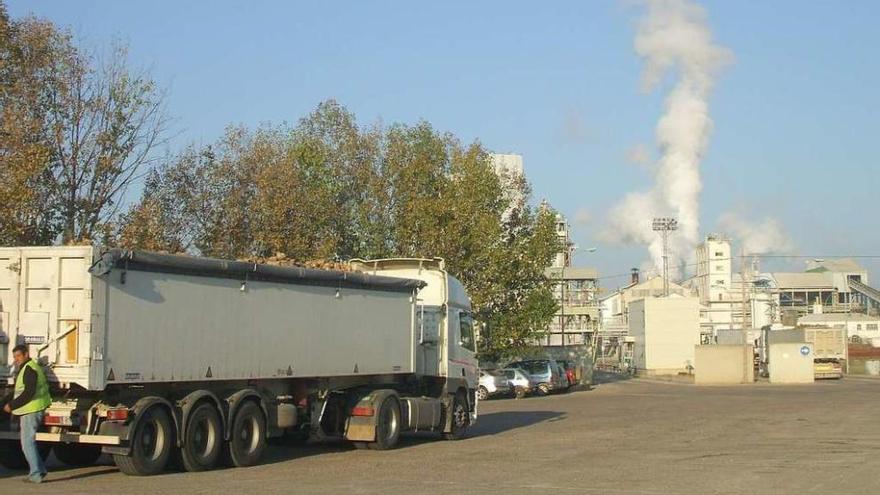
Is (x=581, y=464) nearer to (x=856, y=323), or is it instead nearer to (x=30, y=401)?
(x=30, y=401)

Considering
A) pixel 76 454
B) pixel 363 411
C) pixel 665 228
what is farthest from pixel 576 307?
pixel 76 454

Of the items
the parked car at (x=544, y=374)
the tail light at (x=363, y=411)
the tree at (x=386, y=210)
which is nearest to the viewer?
the tail light at (x=363, y=411)

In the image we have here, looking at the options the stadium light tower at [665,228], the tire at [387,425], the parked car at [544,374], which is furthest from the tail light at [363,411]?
the stadium light tower at [665,228]

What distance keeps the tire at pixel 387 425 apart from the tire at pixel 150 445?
5.52 meters

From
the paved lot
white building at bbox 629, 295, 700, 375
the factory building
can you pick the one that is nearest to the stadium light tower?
the factory building

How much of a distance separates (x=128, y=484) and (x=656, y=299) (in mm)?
72649

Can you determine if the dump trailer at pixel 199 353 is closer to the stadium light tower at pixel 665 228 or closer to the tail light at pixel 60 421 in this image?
the tail light at pixel 60 421

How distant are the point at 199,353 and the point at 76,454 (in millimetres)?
2941

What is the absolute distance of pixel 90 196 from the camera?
102 feet

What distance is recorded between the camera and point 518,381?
1982 inches

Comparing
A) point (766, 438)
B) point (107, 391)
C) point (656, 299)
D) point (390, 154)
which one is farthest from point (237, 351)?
point (656, 299)

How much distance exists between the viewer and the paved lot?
1454 centimetres

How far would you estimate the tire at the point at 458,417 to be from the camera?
77.7ft

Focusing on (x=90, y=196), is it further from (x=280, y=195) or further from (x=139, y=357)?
(x=139, y=357)
